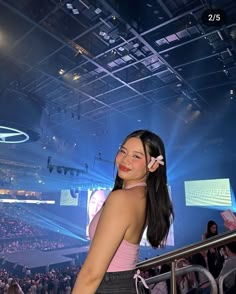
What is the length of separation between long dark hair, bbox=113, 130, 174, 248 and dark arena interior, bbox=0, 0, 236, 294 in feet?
16.1

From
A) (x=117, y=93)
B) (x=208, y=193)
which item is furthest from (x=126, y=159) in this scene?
(x=208, y=193)

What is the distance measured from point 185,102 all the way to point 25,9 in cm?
691

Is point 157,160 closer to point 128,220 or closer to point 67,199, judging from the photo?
point 128,220

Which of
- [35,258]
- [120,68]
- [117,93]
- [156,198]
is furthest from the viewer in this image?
[35,258]

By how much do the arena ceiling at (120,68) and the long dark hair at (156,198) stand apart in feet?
16.1

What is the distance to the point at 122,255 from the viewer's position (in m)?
1.09

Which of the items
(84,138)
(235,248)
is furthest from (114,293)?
(84,138)

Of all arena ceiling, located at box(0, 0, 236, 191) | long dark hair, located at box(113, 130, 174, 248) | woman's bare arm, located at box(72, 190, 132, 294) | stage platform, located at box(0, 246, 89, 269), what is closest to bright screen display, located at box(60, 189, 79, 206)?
stage platform, located at box(0, 246, 89, 269)

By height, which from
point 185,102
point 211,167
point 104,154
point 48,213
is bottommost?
point 48,213

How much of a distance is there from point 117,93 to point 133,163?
28.1 feet

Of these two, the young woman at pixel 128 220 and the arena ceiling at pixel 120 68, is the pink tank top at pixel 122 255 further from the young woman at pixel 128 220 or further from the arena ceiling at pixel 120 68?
the arena ceiling at pixel 120 68

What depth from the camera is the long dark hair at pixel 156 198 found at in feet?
3.94

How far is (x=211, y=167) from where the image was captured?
37.7 feet

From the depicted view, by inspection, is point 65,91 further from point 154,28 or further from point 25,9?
point 154,28
